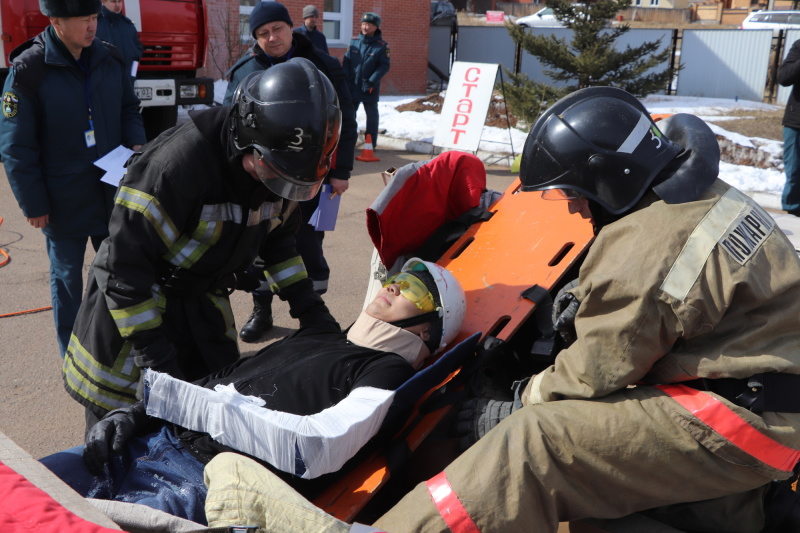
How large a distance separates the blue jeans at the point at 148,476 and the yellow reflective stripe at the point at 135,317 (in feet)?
1.26

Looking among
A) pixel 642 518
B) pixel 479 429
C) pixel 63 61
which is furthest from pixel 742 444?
pixel 63 61

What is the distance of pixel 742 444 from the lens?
2.02m

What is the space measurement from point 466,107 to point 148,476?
333 inches

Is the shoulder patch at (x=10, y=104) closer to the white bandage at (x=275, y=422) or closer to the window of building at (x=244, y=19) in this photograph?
the white bandage at (x=275, y=422)

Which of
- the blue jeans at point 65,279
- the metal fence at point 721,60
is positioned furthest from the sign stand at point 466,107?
the metal fence at point 721,60

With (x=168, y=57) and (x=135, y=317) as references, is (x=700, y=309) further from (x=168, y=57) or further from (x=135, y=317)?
(x=168, y=57)

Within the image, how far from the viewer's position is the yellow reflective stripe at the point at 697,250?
77.2 inches

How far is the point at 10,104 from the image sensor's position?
3818 mm

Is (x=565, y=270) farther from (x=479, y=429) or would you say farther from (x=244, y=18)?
(x=244, y=18)

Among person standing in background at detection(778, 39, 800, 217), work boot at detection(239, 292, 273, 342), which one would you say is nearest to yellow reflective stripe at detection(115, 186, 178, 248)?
work boot at detection(239, 292, 273, 342)

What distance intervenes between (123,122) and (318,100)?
2356mm

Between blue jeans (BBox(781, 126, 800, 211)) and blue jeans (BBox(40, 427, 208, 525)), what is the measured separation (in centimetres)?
641

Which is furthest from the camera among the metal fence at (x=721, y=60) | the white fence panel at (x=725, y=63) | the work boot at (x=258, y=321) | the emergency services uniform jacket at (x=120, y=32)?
the white fence panel at (x=725, y=63)

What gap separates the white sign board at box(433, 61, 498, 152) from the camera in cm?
1002
